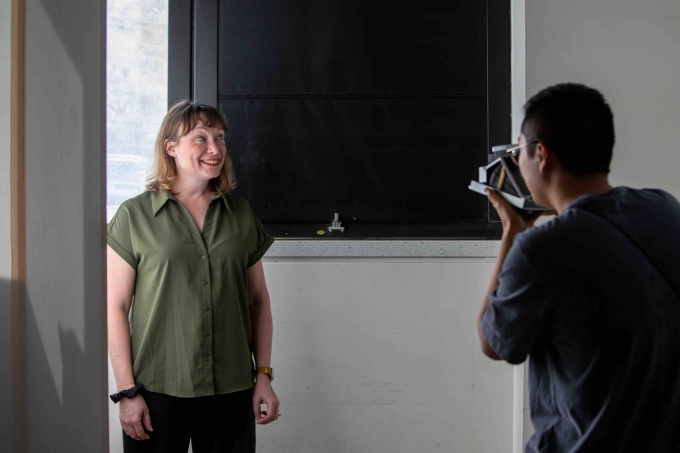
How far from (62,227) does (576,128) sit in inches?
42.2

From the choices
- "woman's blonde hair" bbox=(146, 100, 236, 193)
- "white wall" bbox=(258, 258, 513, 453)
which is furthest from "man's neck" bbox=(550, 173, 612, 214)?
"white wall" bbox=(258, 258, 513, 453)

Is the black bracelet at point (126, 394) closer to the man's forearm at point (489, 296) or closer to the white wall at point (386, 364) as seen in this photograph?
the white wall at point (386, 364)

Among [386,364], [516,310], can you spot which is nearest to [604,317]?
[516,310]

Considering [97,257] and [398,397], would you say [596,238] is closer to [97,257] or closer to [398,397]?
[97,257]

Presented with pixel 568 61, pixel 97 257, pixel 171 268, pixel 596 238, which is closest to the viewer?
pixel 596 238

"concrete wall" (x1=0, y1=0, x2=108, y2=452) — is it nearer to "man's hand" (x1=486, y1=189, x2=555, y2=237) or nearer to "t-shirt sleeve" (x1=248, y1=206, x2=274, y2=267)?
"t-shirt sleeve" (x1=248, y1=206, x2=274, y2=267)

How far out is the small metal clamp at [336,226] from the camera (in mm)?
2600

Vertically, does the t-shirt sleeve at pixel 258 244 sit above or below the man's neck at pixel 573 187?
below

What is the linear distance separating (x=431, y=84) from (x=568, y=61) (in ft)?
1.70

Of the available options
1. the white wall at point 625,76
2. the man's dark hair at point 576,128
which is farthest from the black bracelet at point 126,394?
the white wall at point 625,76

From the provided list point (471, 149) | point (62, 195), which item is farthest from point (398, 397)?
point (62, 195)

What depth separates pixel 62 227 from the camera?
1.46 meters

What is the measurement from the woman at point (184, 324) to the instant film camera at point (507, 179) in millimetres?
775

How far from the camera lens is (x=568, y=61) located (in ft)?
8.30
